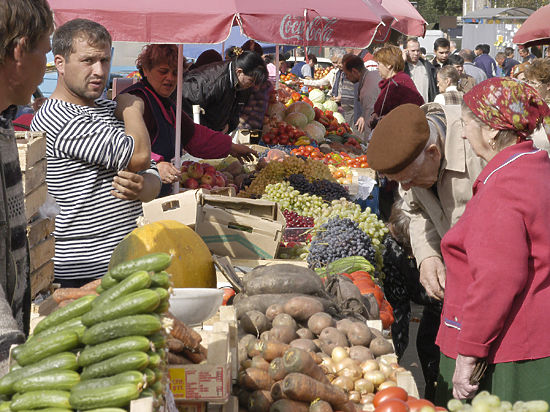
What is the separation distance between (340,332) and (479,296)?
67 centimetres

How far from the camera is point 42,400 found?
1.72m

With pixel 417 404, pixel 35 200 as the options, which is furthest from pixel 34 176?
pixel 417 404

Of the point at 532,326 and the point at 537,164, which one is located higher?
the point at 537,164

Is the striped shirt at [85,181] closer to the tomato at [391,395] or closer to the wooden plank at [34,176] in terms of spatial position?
the wooden plank at [34,176]

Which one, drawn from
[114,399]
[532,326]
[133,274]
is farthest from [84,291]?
[532,326]

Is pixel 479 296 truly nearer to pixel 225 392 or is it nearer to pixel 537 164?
pixel 537 164

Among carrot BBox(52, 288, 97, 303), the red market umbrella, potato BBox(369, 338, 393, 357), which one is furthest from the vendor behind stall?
the red market umbrella

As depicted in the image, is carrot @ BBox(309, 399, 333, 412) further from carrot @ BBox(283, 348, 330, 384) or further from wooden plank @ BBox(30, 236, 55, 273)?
wooden plank @ BBox(30, 236, 55, 273)

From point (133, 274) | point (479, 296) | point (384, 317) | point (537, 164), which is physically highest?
point (537, 164)

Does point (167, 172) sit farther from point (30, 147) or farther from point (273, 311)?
point (273, 311)

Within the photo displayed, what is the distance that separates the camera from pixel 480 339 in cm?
289

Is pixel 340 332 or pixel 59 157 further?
pixel 59 157

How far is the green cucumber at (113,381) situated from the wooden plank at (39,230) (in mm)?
1669

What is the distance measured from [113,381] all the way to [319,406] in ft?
3.46
